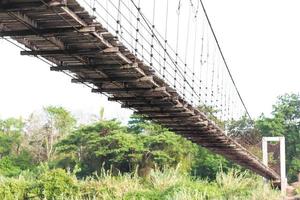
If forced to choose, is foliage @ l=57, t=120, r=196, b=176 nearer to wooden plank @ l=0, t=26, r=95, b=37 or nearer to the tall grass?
the tall grass

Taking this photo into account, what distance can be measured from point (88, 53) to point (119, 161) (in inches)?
1025

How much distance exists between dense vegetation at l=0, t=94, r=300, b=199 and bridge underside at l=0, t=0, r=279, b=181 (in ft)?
27.3

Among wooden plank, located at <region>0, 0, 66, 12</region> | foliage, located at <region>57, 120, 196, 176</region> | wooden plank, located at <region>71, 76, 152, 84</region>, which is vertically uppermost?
wooden plank, located at <region>0, 0, 66, 12</region>

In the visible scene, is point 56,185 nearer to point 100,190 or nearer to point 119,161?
point 100,190

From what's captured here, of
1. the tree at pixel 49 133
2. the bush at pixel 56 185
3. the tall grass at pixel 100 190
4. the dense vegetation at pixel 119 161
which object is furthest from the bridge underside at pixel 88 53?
the tree at pixel 49 133

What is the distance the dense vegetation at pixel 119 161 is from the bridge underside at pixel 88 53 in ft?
27.3

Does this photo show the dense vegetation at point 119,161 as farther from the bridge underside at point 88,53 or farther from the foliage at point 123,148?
the bridge underside at point 88,53

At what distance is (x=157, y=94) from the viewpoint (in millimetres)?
8422

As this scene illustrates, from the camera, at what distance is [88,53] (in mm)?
6305

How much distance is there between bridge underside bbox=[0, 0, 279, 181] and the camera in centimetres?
521

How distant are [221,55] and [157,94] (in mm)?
9300

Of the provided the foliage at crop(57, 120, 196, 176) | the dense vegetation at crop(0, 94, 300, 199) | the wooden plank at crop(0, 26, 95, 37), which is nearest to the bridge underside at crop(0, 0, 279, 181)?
the wooden plank at crop(0, 26, 95, 37)

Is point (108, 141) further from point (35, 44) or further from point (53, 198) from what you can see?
point (35, 44)

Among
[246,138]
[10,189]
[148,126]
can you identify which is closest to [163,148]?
[148,126]
